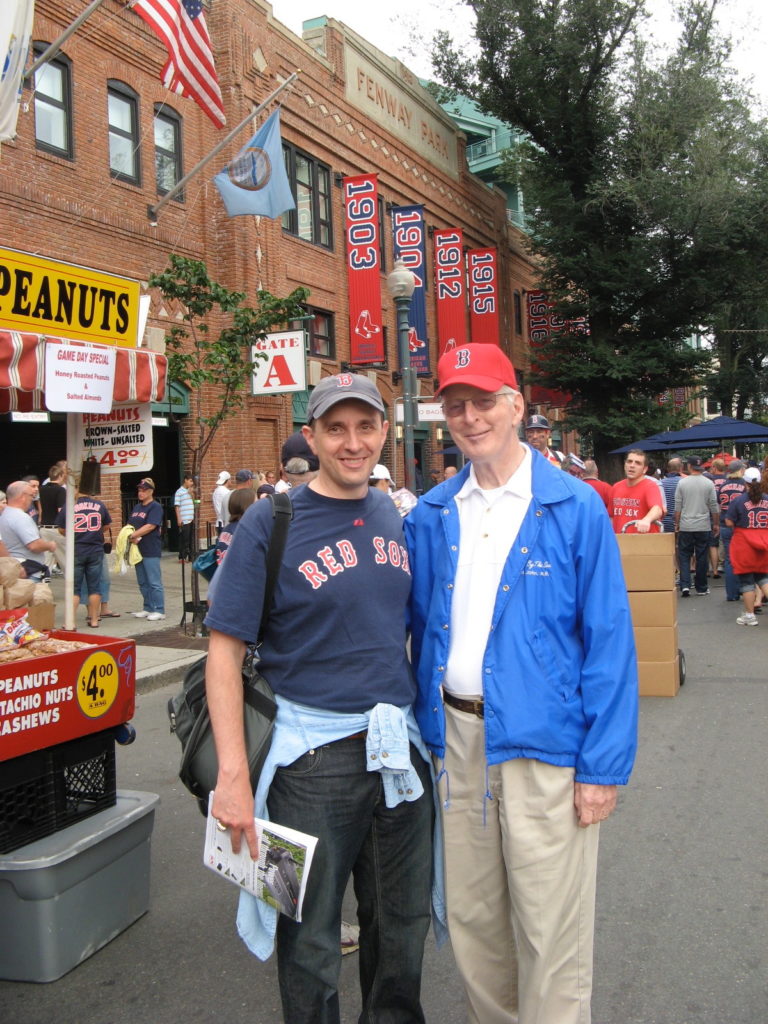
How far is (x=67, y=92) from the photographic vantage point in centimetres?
1451

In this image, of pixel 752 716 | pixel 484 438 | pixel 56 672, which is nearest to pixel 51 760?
pixel 56 672

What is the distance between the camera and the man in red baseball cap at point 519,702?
2.23m

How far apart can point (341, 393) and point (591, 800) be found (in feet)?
4.11

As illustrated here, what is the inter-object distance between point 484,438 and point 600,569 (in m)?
0.48

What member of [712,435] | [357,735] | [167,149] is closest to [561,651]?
[357,735]

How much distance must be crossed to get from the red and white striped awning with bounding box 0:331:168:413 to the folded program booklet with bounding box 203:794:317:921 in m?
3.18

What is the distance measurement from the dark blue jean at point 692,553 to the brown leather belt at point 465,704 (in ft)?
37.4

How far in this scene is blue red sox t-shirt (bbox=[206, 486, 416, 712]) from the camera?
2.20 meters

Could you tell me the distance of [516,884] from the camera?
89.4 inches

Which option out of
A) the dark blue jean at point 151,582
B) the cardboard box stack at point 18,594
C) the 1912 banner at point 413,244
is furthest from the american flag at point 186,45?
the 1912 banner at point 413,244

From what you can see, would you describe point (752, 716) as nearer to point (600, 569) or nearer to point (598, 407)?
point (600, 569)

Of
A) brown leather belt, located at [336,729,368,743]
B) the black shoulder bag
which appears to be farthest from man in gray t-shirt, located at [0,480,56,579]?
brown leather belt, located at [336,729,368,743]

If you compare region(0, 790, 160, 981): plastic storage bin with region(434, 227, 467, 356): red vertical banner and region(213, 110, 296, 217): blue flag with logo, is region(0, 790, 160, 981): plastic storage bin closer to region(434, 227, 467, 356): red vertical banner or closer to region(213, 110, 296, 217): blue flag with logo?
region(213, 110, 296, 217): blue flag with logo

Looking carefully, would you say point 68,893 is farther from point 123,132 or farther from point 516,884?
point 123,132
